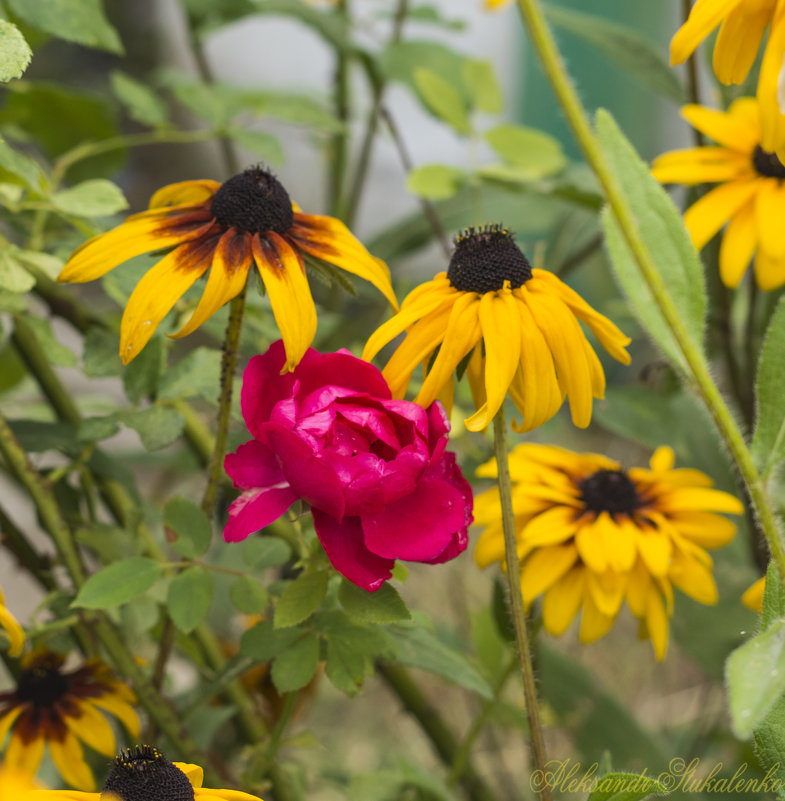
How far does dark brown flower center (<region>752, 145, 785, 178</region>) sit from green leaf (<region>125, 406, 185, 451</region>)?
0.85 feet

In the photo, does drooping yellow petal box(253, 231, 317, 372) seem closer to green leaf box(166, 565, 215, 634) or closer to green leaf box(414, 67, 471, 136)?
green leaf box(166, 565, 215, 634)

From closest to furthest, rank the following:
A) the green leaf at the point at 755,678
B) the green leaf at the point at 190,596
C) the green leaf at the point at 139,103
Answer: the green leaf at the point at 755,678 → the green leaf at the point at 190,596 → the green leaf at the point at 139,103

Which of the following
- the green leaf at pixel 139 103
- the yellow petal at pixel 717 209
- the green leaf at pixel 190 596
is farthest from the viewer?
the green leaf at pixel 139 103

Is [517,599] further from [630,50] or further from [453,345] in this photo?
[630,50]

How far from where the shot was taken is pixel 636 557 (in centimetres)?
36

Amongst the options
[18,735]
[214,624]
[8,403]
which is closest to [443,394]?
[18,735]

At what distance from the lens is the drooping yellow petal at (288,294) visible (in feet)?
0.82

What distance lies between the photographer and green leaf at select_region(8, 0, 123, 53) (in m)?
0.36

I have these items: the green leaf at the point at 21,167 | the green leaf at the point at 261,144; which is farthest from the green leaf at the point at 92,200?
the green leaf at the point at 261,144

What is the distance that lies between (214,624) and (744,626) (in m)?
0.33

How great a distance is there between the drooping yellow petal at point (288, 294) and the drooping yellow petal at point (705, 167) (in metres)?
0.20

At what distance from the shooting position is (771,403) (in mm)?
253

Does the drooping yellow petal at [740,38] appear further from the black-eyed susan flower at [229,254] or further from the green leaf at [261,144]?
the green leaf at [261,144]

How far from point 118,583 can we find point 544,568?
150 millimetres
